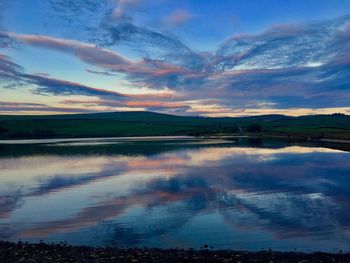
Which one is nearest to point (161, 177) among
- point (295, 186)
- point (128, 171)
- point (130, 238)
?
point (128, 171)

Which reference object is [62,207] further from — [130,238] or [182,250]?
[182,250]

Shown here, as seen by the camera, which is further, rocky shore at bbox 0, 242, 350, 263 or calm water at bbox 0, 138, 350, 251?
calm water at bbox 0, 138, 350, 251

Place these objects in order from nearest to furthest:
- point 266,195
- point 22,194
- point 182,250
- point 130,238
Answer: point 182,250 → point 130,238 → point 266,195 → point 22,194

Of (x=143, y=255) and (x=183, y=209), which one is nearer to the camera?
(x=143, y=255)

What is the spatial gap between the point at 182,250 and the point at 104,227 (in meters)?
6.63

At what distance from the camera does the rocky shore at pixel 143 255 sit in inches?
622

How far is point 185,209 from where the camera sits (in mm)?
26938

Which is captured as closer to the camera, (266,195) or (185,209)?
(185,209)

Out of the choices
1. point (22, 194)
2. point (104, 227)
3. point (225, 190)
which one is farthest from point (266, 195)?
point (22, 194)

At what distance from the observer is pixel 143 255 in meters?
16.6

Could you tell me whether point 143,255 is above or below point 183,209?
above

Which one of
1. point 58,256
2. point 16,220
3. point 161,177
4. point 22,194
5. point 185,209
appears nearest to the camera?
point 58,256

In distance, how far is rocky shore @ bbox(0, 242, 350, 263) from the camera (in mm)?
15789

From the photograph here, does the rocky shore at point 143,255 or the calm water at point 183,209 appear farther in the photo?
the calm water at point 183,209
